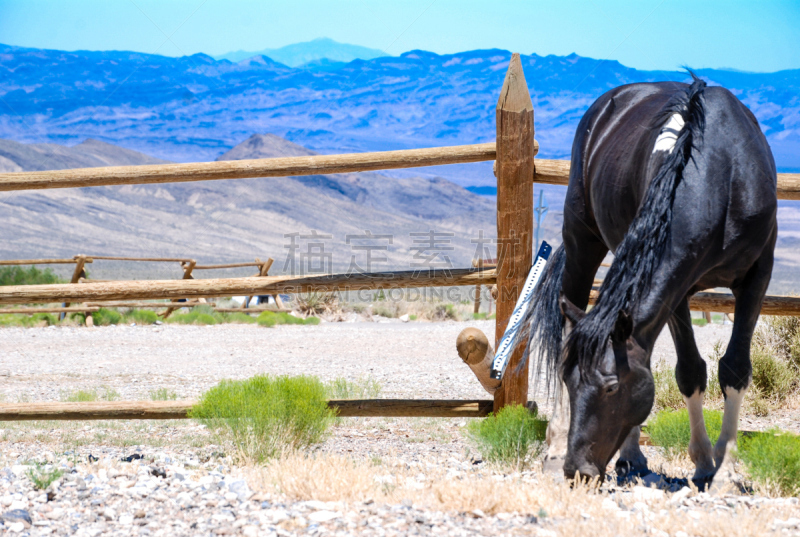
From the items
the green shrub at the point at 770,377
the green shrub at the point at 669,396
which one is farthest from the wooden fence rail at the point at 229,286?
the green shrub at the point at 770,377

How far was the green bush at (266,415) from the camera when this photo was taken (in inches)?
123

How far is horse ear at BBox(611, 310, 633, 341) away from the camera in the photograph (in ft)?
7.03

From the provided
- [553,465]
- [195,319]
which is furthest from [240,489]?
[195,319]

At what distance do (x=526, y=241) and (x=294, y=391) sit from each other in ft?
4.94

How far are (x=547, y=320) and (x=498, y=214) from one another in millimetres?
745

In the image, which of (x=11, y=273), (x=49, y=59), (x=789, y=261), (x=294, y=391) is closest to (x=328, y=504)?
(x=294, y=391)

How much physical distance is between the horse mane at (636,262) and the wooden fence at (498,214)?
1.13 m

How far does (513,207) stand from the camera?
353 cm

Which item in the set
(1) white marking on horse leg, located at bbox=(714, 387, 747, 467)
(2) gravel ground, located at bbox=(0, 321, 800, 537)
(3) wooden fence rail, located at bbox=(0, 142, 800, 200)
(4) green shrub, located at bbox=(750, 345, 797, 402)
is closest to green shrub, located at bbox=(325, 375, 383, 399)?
(2) gravel ground, located at bbox=(0, 321, 800, 537)

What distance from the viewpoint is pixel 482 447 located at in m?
3.20

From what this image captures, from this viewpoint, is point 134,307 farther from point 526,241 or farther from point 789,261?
point 789,261

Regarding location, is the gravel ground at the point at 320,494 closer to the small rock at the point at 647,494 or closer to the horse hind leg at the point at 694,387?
the small rock at the point at 647,494

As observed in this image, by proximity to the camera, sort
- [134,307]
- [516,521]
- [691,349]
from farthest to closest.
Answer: [134,307] < [691,349] < [516,521]

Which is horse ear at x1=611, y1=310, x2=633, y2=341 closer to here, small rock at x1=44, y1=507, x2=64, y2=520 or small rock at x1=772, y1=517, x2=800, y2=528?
small rock at x1=772, y1=517, x2=800, y2=528
